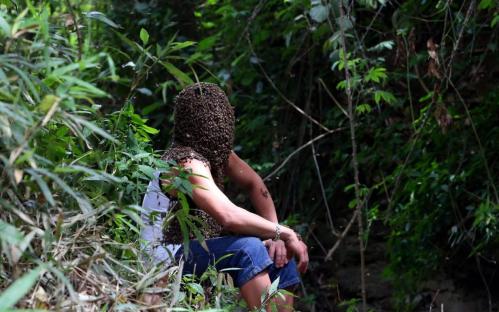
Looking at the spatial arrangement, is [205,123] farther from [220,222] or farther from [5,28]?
[5,28]

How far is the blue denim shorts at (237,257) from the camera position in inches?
127

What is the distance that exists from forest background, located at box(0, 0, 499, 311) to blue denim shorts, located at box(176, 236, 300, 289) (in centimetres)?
19

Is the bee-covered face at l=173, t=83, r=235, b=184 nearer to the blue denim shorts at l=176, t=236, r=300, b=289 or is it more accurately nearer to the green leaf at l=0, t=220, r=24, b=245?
the blue denim shorts at l=176, t=236, r=300, b=289

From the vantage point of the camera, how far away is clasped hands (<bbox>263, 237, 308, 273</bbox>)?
335cm

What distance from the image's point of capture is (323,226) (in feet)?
18.5

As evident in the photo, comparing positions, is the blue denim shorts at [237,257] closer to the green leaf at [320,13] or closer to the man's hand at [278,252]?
the man's hand at [278,252]

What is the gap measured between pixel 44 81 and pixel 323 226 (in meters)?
3.76

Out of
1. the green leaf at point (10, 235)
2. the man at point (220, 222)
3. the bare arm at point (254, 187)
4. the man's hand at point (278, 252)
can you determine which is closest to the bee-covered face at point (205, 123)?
the man at point (220, 222)

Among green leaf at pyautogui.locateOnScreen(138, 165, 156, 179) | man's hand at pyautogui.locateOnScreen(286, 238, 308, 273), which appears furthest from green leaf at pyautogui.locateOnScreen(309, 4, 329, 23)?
green leaf at pyautogui.locateOnScreen(138, 165, 156, 179)

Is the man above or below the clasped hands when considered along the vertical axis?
above

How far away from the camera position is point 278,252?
11.0ft

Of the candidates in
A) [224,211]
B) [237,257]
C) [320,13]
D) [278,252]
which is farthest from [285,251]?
[320,13]

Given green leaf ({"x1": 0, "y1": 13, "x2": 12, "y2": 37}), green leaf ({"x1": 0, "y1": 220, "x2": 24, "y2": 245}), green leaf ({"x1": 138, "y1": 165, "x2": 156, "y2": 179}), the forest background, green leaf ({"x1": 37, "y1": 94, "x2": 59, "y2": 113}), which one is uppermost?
green leaf ({"x1": 0, "y1": 13, "x2": 12, "y2": 37})

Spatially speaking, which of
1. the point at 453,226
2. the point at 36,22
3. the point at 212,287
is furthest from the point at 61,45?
the point at 453,226
